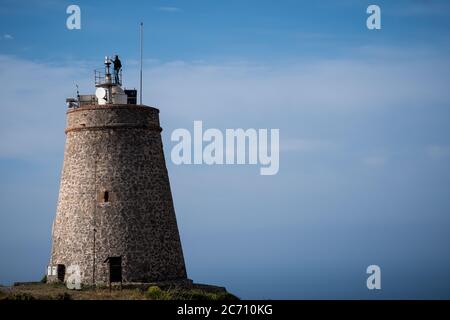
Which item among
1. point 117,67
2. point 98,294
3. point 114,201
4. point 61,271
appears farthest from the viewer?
point 117,67

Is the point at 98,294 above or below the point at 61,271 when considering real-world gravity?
below

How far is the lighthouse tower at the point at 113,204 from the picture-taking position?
138 feet

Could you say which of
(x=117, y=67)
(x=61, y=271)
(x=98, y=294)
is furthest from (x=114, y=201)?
(x=117, y=67)

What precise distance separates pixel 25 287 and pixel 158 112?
12.4 metres

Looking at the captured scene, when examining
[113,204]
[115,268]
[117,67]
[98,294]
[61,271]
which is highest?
[117,67]

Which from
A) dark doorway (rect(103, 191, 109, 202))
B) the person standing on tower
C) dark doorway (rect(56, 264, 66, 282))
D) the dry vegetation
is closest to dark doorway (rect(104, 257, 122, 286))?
the dry vegetation

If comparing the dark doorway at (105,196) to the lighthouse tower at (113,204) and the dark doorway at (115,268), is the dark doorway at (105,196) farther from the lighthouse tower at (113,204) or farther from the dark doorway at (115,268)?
the dark doorway at (115,268)

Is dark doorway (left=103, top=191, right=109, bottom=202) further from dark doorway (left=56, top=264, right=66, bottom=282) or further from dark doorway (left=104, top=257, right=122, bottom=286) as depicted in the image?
dark doorway (left=56, top=264, right=66, bottom=282)

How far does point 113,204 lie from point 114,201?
0.57ft

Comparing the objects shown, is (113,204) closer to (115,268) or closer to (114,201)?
(114,201)

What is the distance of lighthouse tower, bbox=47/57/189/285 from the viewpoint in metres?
42.0

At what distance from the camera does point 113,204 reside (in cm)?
4231
